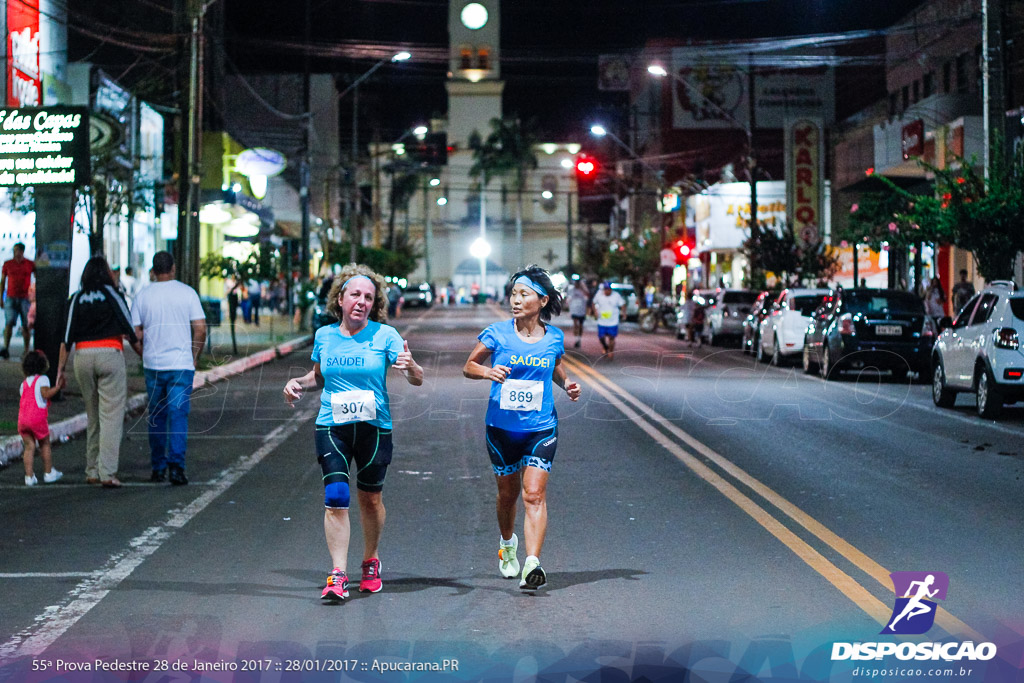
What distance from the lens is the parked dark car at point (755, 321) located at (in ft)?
107

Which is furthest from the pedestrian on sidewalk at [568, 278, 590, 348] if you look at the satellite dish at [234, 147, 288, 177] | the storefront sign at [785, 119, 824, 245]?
the storefront sign at [785, 119, 824, 245]

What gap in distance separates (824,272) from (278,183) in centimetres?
3202

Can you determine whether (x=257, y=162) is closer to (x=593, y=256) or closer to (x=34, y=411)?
(x=34, y=411)

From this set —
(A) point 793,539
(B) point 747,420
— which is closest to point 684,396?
(B) point 747,420

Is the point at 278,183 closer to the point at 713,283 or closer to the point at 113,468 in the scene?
the point at 713,283

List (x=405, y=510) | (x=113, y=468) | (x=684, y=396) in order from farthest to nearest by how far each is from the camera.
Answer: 1. (x=684, y=396)
2. (x=113, y=468)
3. (x=405, y=510)

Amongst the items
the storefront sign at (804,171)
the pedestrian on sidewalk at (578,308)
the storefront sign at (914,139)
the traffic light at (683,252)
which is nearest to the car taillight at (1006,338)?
the pedestrian on sidewalk at (578,308)

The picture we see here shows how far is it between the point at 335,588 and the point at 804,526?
370 cm

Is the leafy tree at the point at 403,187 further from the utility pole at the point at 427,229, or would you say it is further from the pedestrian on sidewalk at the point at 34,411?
→ the pedestrian on sidewalk at the point at 34,411

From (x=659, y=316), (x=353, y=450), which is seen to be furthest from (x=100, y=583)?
(x=659, y=316)

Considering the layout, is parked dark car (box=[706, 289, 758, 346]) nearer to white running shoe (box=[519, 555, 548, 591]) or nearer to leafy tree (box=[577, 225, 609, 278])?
white running shoe (box=[519, 555, 548, 591])

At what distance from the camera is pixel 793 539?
898cm

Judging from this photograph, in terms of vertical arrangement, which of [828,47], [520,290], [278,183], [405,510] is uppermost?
[828,47]

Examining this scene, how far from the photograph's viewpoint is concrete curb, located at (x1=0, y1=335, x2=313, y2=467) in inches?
538
